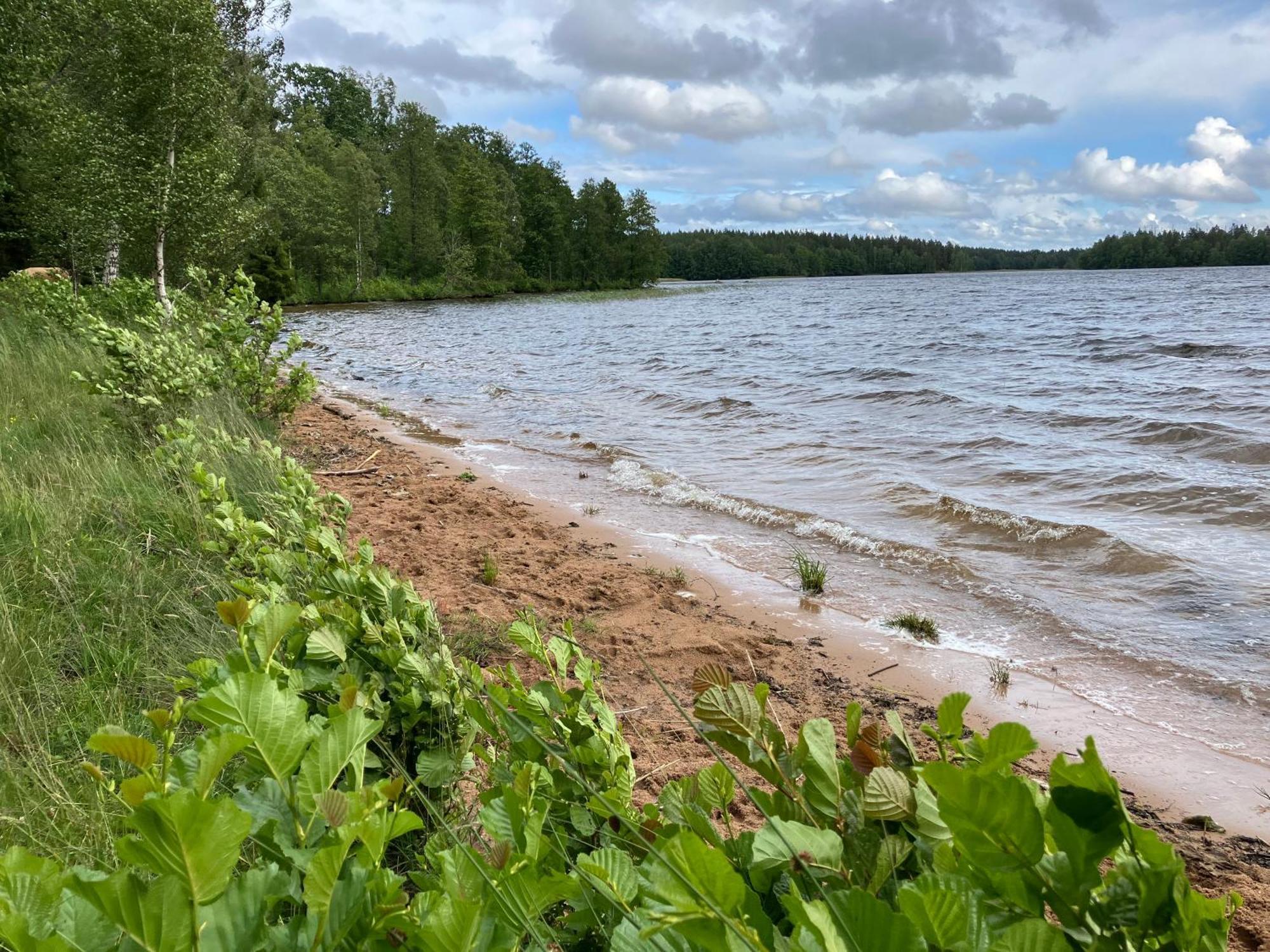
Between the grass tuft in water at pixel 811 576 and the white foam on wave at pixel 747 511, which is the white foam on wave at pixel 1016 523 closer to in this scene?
the white foam on wave at pixel 747 511

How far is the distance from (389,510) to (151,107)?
46.9 feet

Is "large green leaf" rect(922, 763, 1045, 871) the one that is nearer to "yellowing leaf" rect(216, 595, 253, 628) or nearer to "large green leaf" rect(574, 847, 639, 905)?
"large green leaf" rect(574, 847, 639, 905)

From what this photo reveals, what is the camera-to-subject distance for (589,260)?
7706cm

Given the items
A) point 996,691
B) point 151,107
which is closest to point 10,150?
point 151,107

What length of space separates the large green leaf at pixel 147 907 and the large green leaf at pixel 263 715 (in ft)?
0.75

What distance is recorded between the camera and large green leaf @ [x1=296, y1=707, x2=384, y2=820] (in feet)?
3.02

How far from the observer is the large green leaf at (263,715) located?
2.97 feet

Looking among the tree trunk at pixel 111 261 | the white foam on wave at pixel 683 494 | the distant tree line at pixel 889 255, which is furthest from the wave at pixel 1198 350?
the distant tree line at pixel 889 255

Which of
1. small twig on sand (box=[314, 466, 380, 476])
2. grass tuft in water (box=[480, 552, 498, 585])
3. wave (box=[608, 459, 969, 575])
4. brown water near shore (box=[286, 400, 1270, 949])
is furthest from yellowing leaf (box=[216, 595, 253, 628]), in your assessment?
small twig on sand (box=[314, 466, 380, 476])

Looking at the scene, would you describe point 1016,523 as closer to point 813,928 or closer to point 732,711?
point 732,711

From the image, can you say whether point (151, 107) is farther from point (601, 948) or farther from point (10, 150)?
point (601, 948)

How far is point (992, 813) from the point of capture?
2.15ft

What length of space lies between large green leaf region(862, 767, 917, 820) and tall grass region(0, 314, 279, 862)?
127 cm

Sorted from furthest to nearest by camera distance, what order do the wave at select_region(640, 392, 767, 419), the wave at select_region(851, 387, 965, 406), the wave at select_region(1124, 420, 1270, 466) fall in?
the wave at select_region(851, 387, 965, 406)
the wave at select_region(640, 392, 767, 419)
the wave at select_region(1124, 420, 1270, 466)
